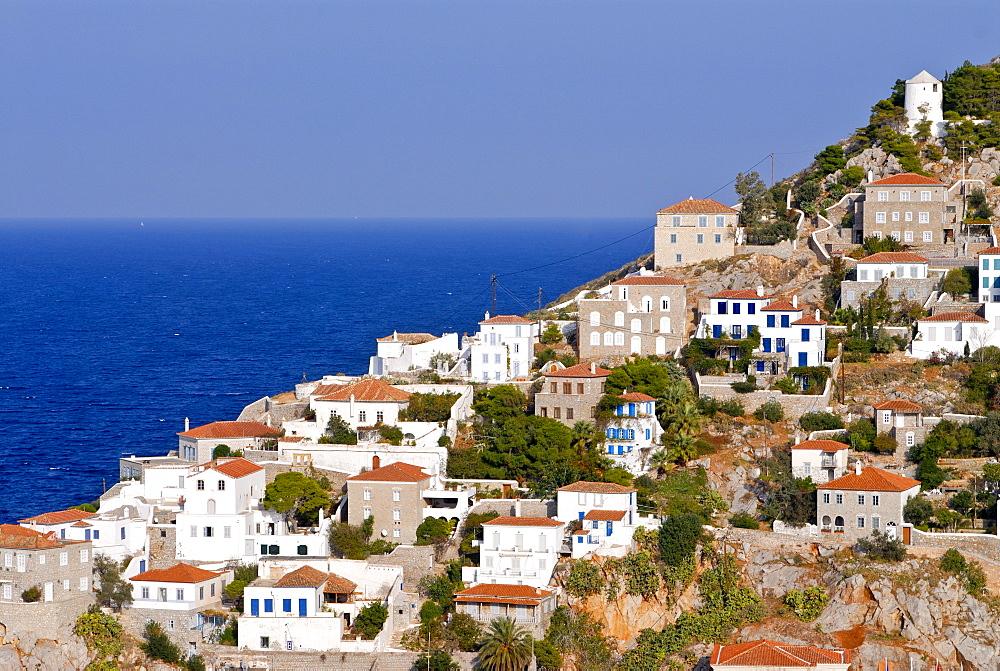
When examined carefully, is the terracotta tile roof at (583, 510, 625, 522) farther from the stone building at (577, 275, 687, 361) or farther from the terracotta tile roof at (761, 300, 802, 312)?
the stone building at (577, 275, 687, 361)

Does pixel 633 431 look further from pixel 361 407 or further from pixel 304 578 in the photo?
pixel 304 578

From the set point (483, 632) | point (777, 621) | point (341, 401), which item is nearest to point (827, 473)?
point (777, 621)

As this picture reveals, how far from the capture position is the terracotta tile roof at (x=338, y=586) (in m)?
61.0

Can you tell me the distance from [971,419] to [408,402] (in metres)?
23.8

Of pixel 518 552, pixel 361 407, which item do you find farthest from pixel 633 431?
pixel 361 407

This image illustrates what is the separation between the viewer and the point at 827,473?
6475cm

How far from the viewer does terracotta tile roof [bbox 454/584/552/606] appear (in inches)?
2338

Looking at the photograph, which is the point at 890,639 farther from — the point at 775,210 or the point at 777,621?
the point at 775,210

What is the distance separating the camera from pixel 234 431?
73.5 m

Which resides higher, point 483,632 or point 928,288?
point 928,288

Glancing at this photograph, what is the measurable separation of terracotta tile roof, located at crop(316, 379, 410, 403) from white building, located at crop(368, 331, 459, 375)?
7.70 meters

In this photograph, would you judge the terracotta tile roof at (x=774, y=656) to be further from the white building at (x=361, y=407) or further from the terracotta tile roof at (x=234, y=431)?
the terracotta tile roof at (x=234, y=431)

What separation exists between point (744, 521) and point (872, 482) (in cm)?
518

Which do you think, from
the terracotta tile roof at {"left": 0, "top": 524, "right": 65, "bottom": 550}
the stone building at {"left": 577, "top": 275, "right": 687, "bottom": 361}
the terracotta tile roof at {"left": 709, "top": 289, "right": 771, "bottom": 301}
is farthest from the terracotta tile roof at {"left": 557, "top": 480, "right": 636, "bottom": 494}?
the terracotta tile roof at {"left": 0, "top": 524, "right": 65, "bottom": 550}
